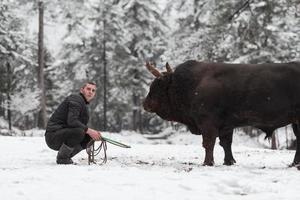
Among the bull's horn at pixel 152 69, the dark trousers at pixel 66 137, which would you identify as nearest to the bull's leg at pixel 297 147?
the bull's horn at pixel 152 69

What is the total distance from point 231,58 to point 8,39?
1513 cm

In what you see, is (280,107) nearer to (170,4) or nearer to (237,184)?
(237,184)

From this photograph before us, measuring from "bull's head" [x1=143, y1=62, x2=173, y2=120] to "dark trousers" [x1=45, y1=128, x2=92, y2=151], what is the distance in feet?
6.77

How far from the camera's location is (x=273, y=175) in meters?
9.16

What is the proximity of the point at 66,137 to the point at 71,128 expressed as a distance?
0.67ft

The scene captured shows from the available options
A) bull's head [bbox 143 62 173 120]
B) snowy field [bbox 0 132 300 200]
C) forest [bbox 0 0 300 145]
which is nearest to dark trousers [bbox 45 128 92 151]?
snowy field [bbox 0 132 300 200]

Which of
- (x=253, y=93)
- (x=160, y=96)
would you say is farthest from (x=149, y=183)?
(x=160, y=96)

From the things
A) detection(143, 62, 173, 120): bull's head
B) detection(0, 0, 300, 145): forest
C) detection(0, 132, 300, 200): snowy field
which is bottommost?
detection(0, 132, 300, 200): snowy field

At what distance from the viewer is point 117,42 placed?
145 feet

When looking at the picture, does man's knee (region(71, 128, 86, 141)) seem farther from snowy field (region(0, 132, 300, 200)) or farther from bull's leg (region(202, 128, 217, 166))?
bull's leg (region(202, 128, 217, 166))

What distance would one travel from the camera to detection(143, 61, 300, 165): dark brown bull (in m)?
10.3

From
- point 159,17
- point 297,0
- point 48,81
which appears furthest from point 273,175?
point 48,81

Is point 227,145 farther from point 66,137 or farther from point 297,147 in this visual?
point 66,137

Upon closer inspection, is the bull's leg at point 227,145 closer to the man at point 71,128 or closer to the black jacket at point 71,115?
the man at point 71,128
